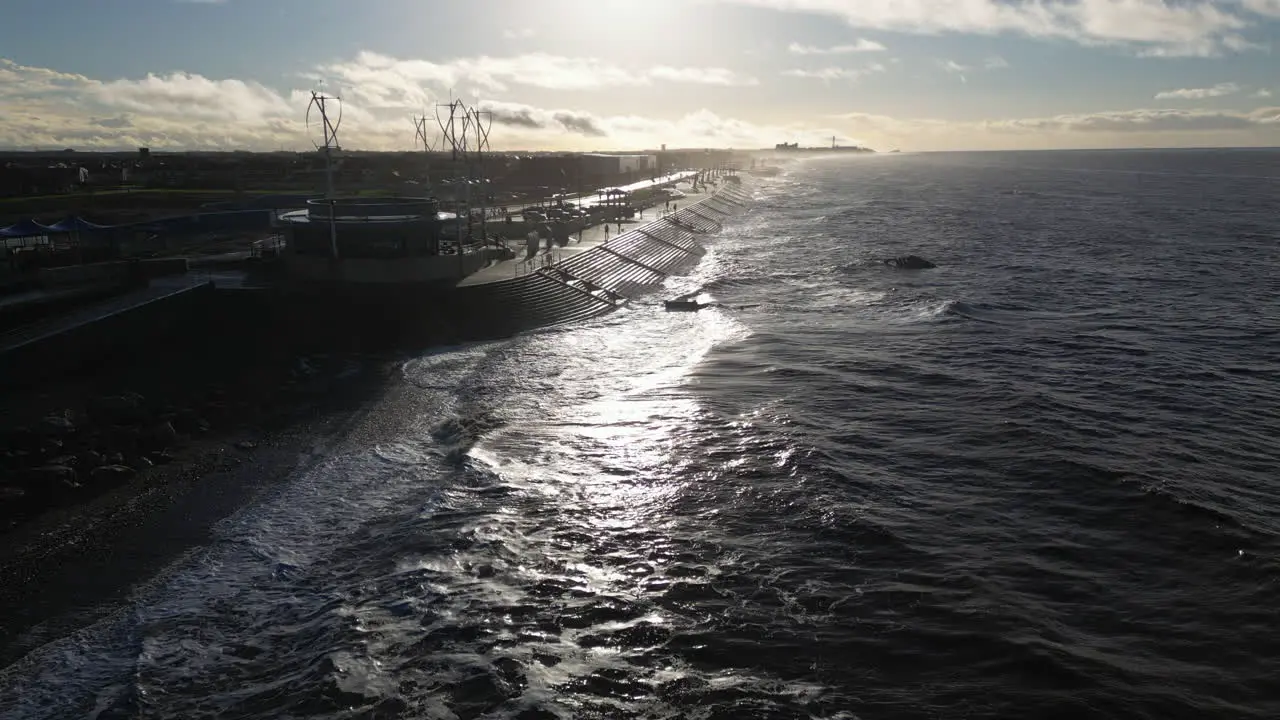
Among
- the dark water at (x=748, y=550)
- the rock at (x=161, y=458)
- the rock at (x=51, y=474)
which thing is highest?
the rock at (x=51, y=474)

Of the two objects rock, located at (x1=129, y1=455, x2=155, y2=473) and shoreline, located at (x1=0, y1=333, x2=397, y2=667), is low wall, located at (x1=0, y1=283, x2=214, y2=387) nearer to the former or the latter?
shoreline, located at (x1=0, y1=333, x2=397, y2=667)

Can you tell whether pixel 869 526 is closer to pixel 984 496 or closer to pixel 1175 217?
pixel 984 496

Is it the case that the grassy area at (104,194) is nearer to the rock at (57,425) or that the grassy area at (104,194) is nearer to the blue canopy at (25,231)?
the blue canopy at (25,231)

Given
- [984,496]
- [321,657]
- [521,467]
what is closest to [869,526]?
[984,496]

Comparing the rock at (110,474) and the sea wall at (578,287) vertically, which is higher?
the sea wall at (578,287)

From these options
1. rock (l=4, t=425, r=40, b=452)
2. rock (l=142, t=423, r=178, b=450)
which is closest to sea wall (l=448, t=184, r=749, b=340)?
rock (l=142, t=423, r=178, b=450)

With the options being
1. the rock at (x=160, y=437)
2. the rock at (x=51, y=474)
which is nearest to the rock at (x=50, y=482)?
the rock at (x=51, y=474)
